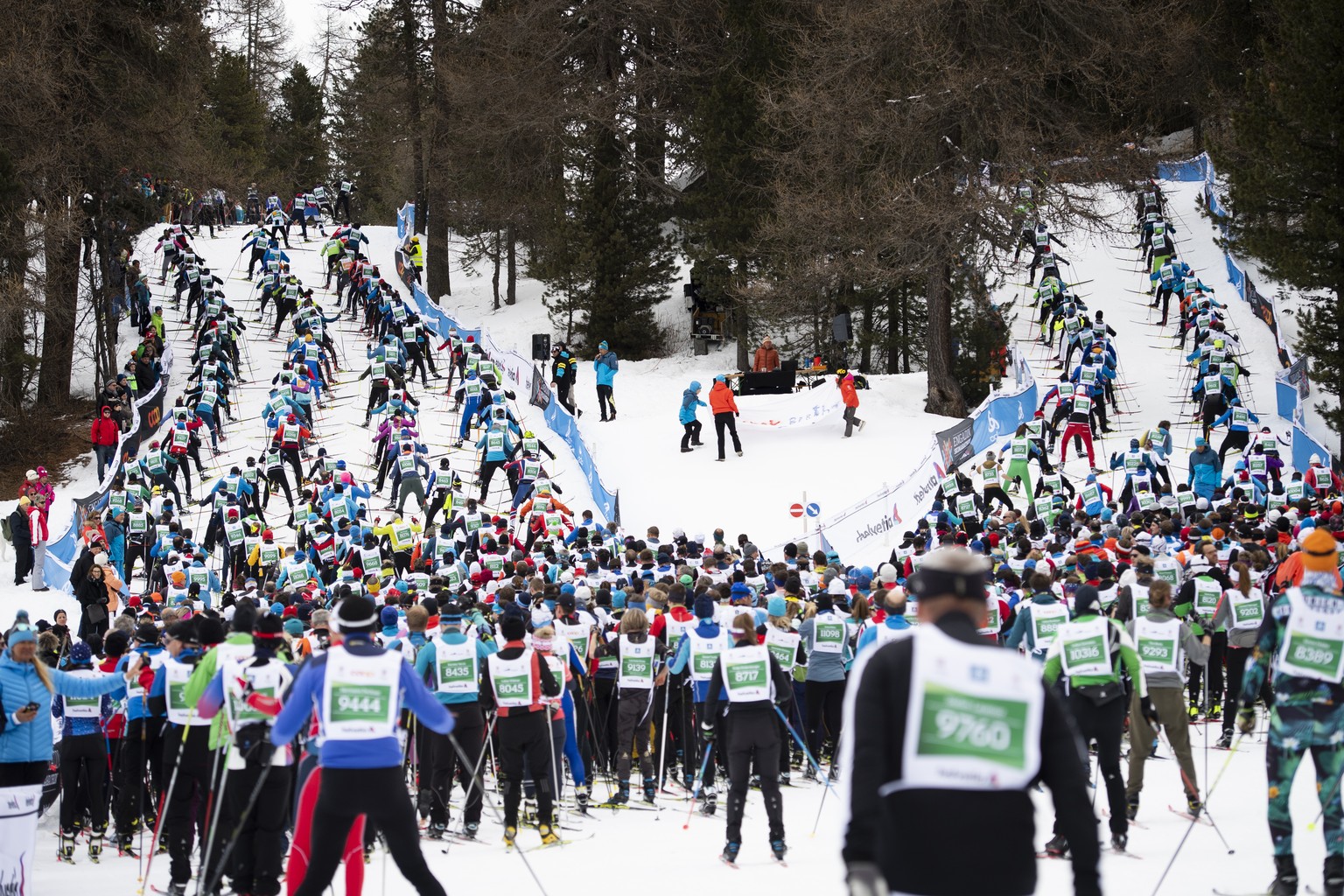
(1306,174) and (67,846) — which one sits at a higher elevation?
(1306,174)

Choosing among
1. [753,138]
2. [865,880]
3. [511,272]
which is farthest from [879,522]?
[511,272]

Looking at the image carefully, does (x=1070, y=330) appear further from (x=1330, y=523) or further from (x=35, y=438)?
(x=35, y=438)

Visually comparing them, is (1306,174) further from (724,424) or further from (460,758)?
(460,758)

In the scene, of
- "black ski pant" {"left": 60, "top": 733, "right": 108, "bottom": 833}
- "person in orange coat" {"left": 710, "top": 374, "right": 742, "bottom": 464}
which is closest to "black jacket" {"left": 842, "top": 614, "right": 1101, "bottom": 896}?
"black ski pant" {"left": 60, "top": 733, "right": 108, "bottom": 833}

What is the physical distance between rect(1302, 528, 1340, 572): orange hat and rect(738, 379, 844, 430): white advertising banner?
67.7 feet

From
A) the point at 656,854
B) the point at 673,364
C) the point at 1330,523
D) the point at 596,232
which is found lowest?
the point at 656,854

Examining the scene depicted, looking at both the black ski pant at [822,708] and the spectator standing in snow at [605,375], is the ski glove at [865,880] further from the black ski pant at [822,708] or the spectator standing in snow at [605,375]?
the spectator standing in snow at [605,375]

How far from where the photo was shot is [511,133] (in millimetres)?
38656

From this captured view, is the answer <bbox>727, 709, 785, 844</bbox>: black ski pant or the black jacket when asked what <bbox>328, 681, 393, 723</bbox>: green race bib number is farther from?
the black jacket

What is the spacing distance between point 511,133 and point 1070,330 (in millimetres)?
17688

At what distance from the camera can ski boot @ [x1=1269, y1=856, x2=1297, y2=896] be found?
23.1ft

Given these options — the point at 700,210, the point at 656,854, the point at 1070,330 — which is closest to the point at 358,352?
the point at 700,210

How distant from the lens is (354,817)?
6.11m

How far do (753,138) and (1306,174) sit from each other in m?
15.4
